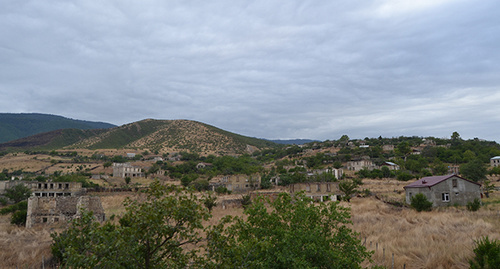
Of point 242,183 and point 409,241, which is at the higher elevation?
point 409,241

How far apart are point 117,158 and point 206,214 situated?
10985 centimetres

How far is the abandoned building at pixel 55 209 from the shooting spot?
28250 mm

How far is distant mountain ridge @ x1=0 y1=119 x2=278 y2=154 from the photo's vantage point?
146 meters

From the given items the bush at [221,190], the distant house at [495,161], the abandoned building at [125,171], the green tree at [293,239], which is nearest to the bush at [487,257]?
the green tree at [293,239]

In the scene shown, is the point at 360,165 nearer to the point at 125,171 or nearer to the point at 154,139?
the point at 125,171


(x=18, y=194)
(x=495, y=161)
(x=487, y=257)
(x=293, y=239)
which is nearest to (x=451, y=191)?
(x=487, y=257)

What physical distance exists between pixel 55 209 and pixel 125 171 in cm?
5550

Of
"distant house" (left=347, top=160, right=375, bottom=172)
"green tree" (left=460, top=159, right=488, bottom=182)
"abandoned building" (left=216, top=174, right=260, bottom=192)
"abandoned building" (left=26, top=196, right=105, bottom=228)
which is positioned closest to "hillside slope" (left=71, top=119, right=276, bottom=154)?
"distant house" (left=347, top=160, right=375, bottom=172)

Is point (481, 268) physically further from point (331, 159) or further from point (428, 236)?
point (331, 159)

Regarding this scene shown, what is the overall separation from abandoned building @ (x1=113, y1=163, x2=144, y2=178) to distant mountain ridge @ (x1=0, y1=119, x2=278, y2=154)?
48993 millimetres

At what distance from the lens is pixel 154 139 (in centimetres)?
15688

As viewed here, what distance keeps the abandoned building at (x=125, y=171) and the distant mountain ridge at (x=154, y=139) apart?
4899 cm

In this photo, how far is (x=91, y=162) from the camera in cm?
9875

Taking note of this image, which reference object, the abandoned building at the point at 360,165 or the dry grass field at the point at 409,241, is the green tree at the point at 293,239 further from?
the abandoned building at the point at 360,165
